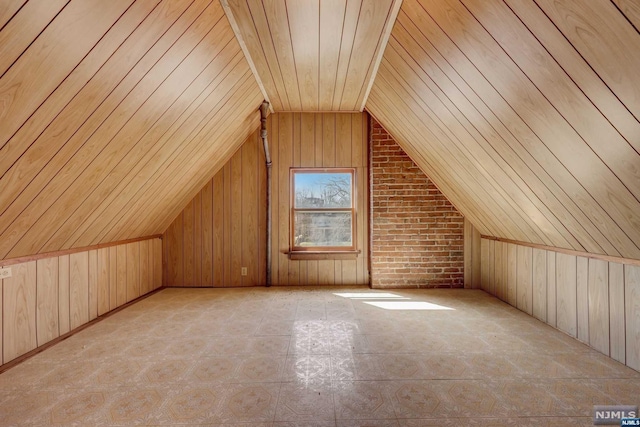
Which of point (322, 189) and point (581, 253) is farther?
point (322, 189)

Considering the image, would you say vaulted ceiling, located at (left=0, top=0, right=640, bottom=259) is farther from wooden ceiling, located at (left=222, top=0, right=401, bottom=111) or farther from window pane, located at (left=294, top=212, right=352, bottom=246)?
window pane, located at (left=294, top=212, right=352, bottom=246)

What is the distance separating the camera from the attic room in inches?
59.7

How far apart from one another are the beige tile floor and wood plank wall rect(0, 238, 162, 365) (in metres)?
0.20

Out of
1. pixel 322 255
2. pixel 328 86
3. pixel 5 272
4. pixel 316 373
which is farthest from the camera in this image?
pixel 322 255

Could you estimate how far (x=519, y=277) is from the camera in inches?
135

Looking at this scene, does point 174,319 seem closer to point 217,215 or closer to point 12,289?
point 12,289

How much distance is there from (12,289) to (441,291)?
4249 millimetres

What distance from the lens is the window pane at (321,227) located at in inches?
177

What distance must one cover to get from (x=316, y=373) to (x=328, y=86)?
2.76m

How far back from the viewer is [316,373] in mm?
2031

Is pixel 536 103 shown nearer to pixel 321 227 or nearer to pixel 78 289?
pixel 321 227

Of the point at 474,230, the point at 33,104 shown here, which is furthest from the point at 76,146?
the point at 474,230

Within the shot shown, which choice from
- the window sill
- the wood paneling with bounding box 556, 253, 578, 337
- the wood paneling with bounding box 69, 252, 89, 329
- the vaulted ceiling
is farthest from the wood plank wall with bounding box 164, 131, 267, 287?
the wood paneling with bounding box 556, 253, 578, 337

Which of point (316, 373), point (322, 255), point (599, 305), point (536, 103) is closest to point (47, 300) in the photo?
point (316, 373)
